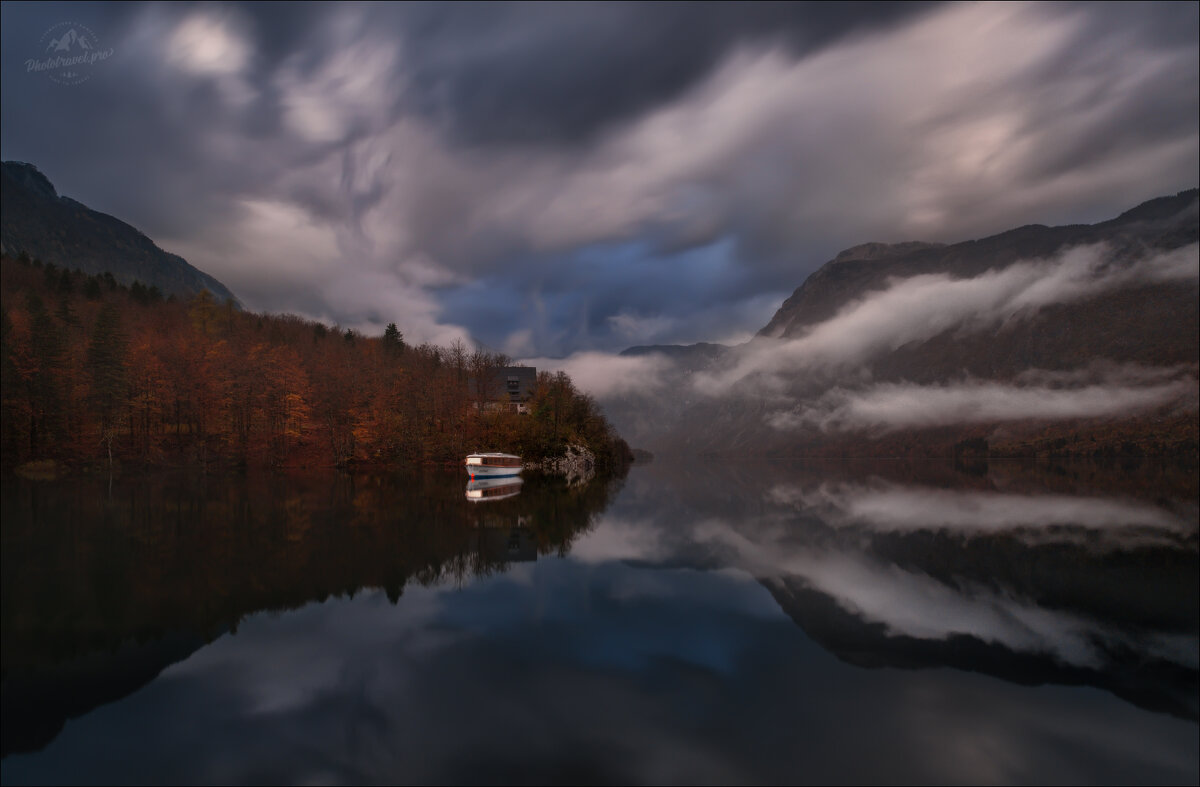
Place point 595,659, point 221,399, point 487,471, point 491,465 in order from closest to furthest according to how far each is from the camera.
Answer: point 595,659 < point 487,471 < point 491,465 < point 221,399

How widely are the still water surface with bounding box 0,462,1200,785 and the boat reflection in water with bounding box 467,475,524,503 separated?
19.0m

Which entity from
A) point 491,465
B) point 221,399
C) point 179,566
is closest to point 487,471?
point 491,465

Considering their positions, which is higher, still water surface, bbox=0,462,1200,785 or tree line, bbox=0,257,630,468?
tree line, bbox=0,257,630,468

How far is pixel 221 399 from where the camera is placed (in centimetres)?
8225

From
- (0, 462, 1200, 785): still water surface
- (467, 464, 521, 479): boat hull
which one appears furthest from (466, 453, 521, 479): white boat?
(0, 462, 1200, 785): still water surface

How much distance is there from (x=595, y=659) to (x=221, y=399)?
295ft

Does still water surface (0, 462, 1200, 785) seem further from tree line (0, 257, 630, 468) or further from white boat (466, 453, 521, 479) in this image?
tree line (0, 257, 630, 468)

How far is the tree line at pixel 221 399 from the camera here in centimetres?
6962

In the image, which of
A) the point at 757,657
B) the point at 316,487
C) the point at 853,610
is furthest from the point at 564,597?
the point at 316,487

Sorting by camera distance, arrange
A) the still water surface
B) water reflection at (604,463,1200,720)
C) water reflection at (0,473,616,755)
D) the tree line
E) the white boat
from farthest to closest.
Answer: the tree line
the white boat
water reflection at (604,463,1200,720)
water reflection at (0,473,616,755)
the still water surface

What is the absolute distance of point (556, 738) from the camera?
26.4 feet

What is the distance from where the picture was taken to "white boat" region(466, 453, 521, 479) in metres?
56.4

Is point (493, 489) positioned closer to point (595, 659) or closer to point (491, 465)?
point (491, 465)

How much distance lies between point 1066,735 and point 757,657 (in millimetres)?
4828
